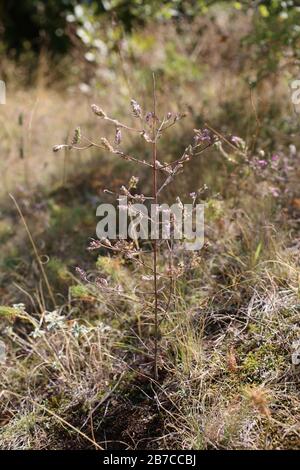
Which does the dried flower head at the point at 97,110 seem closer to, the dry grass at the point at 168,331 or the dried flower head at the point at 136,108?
the dried flower head at the point at 136,108

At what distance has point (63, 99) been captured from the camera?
16.7 feet

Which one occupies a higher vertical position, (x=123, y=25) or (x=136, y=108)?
(x=123, y=25)

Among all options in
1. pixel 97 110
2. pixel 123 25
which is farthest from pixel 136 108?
pixel 123 25

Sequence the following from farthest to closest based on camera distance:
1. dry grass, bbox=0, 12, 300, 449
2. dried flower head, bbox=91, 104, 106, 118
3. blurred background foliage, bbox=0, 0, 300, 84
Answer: blurred background foliage, bbox=0, 0, 300, 84 < dry grass, bbox=0, 12, 300, 449 < dried flower head, bbox=91, 104, 106, 118

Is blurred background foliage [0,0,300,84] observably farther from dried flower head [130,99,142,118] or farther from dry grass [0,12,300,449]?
dried flower head [130,99,142,118]

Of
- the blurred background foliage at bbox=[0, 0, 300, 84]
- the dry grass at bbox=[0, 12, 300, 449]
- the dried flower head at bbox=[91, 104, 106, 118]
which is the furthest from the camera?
the blurred background foliage at bbox=[0, 0, 300, 84]

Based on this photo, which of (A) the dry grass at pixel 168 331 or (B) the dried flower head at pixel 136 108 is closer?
(B) the dried flower head at pixel 136 108

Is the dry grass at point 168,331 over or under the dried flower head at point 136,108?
under

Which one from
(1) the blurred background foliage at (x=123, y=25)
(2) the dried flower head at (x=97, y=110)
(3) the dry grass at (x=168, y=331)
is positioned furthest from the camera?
(1) the blurred background foliage at (x=123, y=25)

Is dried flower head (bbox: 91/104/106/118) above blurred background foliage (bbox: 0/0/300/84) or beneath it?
beneath

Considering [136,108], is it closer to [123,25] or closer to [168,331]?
[168,331]

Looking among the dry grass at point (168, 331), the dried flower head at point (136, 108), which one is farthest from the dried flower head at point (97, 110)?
the dry grass at point (168, 331)

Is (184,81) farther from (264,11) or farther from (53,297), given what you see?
(53,297)

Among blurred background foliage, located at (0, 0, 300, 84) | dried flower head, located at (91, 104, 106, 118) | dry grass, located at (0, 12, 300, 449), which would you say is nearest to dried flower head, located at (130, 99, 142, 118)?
dried flower head, located at (91, 104, 106, 118)
